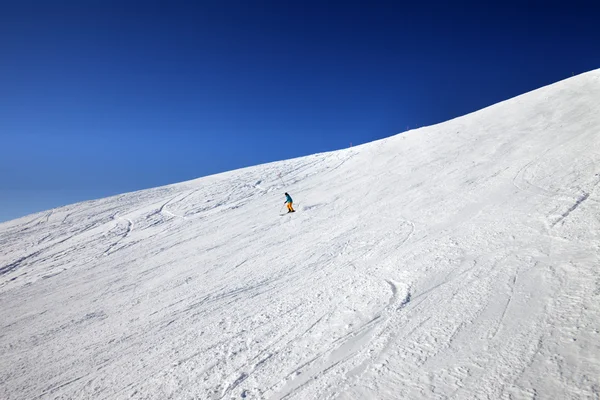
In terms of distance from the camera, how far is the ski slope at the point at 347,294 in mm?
4363

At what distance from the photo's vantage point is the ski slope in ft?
A: 14.3

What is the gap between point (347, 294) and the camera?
6.62m

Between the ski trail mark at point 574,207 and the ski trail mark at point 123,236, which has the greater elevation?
the ski trail mark at point 123,236

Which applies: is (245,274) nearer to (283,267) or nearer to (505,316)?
(283,267)

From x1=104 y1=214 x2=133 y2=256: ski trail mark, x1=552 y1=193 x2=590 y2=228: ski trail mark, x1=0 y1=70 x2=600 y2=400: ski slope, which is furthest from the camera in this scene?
x1=104 y1=214 x2=133 y2=256: ski trail mark

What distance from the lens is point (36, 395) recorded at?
529 cm

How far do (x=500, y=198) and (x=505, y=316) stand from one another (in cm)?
645

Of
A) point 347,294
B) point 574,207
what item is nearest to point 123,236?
point 347,294

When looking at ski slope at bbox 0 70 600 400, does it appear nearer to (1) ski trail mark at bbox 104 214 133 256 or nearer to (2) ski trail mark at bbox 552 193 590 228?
(2) ski trail mark at bbox 552 193 590 228

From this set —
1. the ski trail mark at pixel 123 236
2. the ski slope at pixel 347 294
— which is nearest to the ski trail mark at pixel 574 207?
the ski slope at pixel 347 294

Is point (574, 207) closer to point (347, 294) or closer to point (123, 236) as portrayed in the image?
point (347, 294)

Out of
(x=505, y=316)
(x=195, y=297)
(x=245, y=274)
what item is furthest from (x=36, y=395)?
(x=505, y=316)

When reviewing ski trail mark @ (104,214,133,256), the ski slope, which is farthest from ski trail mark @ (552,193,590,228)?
ski trail mark @ (104,214,133,256)

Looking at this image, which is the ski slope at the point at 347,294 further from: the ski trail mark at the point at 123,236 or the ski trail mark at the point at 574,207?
the ski trail mark at the point at 123,236
